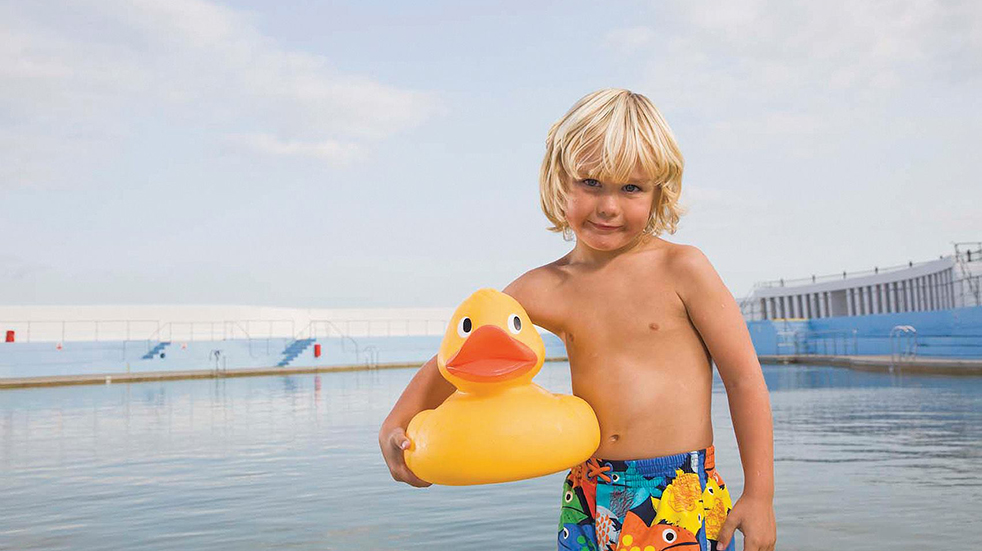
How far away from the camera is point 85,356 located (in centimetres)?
3362

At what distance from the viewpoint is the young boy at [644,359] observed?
1.72m

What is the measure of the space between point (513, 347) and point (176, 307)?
5184 centimetres

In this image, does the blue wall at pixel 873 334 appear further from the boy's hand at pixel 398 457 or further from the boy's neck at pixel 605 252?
the boy's hand at pixel 398 457

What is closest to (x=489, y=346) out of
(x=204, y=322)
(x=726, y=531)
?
(x=726, y=531)

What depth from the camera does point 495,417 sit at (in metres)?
1.63

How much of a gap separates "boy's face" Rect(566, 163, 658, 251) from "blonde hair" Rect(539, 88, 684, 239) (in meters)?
0.02

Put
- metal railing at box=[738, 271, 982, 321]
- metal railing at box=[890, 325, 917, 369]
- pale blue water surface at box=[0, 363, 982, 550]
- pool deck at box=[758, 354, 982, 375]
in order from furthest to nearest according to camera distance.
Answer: metal railing at box=[738, 271, 982, 321] < metal railing at box=[890, 325, 917, 369] < pool deck at box=[758, 354, 982, 375] < pale blue water surface at box=[0, 363, 982, 550]

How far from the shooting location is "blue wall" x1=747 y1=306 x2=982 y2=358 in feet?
78.4

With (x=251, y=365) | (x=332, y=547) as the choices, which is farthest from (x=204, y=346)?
(x=332, y=547)

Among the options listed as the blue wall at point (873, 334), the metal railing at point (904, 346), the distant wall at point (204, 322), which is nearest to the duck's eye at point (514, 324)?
the metal railing at point (904, 346)

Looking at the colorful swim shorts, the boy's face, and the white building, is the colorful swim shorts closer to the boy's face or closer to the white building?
the boy's face

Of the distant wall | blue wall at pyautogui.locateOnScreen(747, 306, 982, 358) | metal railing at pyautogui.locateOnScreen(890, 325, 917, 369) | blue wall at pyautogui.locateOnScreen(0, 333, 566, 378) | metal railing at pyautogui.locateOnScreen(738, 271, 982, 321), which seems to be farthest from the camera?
the distant wall

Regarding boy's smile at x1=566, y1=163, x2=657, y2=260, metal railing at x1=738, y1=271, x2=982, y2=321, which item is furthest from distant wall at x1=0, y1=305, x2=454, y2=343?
boy's smile at x1=566, y1=163, x2=657, y2=260

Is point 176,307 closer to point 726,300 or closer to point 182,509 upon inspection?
point 182,509
